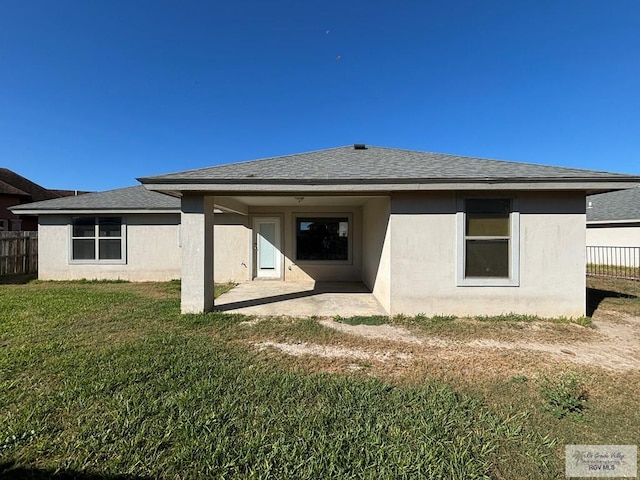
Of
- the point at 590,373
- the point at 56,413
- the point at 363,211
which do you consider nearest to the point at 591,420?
the point at 590,373

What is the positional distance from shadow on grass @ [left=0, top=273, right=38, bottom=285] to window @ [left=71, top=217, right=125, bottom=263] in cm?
174

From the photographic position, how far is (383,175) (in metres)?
5.93

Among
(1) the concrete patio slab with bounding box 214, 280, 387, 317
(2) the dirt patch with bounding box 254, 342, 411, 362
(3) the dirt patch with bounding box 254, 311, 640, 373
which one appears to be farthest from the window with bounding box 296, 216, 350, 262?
(2) the dirt patch with bounding box 254, 342, 411, 362

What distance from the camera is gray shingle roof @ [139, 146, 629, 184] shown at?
575 cm

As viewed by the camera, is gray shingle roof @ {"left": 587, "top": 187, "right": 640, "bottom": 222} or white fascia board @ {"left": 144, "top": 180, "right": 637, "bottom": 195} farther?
gray shingle roof @ {"left": 587, "top": 187, "right": 640, "bottom": 222}

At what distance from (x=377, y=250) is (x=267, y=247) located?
15.3ft

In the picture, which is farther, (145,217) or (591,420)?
(145,217)

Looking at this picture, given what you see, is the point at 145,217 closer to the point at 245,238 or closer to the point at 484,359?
the point at 245,238

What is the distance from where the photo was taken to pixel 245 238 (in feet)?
35.1

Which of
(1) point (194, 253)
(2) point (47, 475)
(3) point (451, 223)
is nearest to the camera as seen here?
(2) point (47, 475)

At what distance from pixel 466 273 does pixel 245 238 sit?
24.3 ft

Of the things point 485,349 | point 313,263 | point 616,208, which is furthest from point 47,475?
point 616,208

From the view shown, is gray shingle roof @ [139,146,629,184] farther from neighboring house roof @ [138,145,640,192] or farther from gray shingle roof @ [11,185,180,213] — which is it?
gray shingle roof @ [11,185,180,213]

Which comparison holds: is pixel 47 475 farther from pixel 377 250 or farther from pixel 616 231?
pixel 616 231
